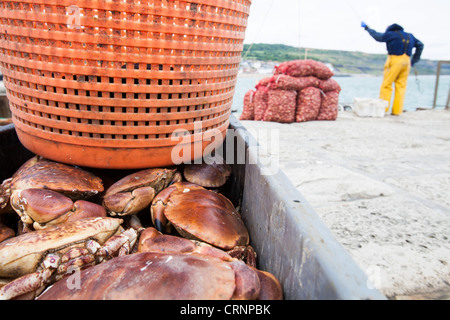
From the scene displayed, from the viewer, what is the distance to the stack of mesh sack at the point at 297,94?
629 centimetres

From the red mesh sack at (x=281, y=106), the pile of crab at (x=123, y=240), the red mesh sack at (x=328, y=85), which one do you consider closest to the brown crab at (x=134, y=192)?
the pile of crab at (x=123, y=240)

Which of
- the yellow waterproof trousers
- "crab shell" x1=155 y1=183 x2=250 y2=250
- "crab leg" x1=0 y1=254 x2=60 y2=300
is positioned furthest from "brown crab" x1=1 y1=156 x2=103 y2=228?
the yellow waterproof trousers

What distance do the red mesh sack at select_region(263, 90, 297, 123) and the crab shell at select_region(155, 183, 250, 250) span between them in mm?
4905

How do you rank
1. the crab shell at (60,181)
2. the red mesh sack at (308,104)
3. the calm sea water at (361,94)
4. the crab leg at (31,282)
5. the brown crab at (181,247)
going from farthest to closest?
the calm sea water at (361,94)
the red mesh sack at (308,104)
the crab shell at (60,181)
the brown crab at (181,247)
the crab leg at (31,282)

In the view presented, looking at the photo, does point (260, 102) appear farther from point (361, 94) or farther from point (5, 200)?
point (361, 94)

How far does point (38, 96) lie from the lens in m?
1.44

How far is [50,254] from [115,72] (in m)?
0.76

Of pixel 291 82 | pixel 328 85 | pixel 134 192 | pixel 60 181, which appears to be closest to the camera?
pixel 60 181

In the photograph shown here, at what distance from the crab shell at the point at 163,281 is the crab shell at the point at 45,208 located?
0.42 metres

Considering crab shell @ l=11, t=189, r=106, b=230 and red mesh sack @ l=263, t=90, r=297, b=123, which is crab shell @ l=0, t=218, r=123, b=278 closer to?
crab shell @ l=11, t=189, r=106, b=230

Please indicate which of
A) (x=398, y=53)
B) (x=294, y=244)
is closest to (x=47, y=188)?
(x=294, y=244)

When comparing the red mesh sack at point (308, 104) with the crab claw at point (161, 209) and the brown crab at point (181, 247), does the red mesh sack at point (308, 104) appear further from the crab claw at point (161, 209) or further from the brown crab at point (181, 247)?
the brown crab at point (181, 247)

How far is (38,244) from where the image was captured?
3.72ft

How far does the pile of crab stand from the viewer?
3.11 feet
